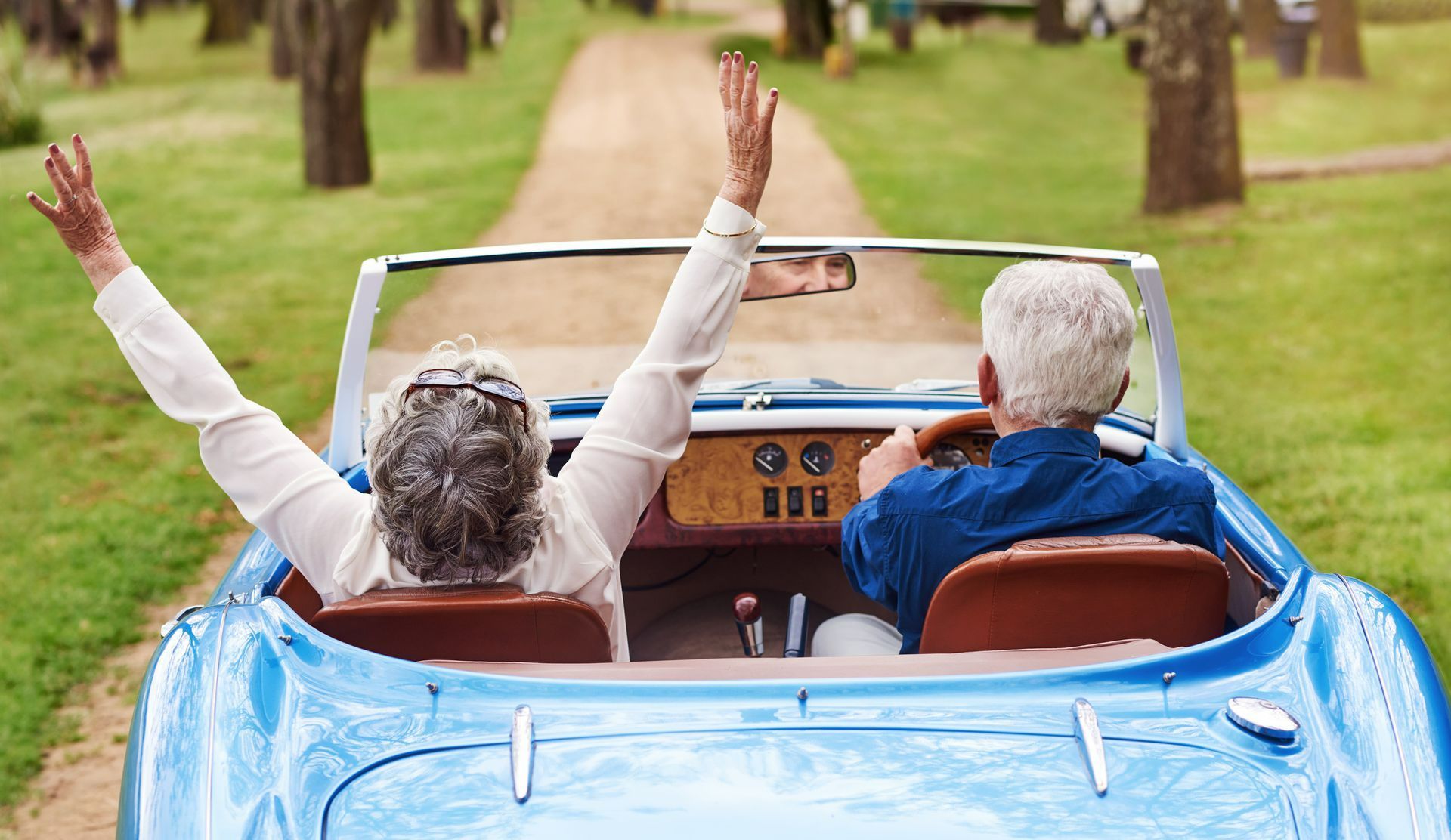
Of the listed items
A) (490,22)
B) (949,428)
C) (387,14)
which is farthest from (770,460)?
(387,14)

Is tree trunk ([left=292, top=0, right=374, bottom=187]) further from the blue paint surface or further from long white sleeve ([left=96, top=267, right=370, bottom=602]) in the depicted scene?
the blue paint surface

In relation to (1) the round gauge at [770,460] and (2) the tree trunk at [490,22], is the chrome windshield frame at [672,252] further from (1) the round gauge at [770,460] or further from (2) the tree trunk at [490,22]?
(2) the tree trunk at [490,22]

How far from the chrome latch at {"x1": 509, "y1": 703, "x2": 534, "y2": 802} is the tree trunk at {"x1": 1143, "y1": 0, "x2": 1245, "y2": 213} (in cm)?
1217

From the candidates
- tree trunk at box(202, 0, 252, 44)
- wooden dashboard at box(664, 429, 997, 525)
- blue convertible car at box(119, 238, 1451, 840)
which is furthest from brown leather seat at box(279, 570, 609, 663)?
tree trunk at box(202, 0, 252, 44)

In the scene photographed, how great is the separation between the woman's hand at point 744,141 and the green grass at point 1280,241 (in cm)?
77

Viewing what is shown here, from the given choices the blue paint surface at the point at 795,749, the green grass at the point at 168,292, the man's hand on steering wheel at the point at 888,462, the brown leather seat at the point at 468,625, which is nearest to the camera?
the blue paint surface at the point at 795,749

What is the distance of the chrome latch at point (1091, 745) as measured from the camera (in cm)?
170

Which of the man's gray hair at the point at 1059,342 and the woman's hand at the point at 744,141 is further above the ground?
the woman's hand at the point at 744,141

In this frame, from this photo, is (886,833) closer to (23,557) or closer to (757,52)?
(23,557)

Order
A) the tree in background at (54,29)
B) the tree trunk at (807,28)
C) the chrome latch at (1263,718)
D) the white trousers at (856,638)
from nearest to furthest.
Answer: the chrome latch at (1263,718) < the white trousers at (856,638) < the tree in background at (54,29) < the tree trunk at (807,28)

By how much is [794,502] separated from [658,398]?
1.27m

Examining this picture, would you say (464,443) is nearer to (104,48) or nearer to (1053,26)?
(104,48)

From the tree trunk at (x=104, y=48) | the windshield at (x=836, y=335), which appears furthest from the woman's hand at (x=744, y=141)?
the tree trunk at (x=104, y=48)

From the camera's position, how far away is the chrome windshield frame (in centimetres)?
304
